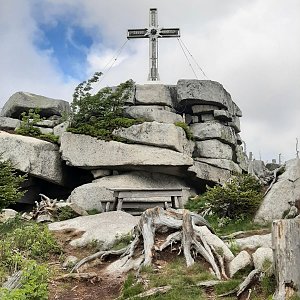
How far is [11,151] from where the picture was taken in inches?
896

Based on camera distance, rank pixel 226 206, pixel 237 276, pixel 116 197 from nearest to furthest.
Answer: pixel 237 276 < pixel 226 206 < pixel 116 197

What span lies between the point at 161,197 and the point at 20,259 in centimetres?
1137

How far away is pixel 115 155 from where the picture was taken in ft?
73.7

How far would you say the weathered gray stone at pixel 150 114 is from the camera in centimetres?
2497

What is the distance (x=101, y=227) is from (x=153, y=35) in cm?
1712

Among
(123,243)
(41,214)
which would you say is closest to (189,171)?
(41,214)

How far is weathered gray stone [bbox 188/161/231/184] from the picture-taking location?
23.7 meters

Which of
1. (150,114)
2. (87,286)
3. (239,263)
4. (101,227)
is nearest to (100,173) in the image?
(150,114)

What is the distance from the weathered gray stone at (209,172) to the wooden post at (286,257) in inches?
616

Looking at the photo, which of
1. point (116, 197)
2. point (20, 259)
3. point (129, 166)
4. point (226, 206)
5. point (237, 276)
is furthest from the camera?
point (129, 166)

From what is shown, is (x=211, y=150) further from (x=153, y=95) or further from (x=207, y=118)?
(x=153, y=95)

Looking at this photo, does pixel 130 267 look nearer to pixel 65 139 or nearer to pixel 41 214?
pixel 41 214

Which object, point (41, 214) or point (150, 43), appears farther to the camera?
point (150, 43)

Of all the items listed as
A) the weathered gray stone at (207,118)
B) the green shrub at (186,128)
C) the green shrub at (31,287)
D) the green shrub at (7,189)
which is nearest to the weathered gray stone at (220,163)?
the green shrub at (186,128)
